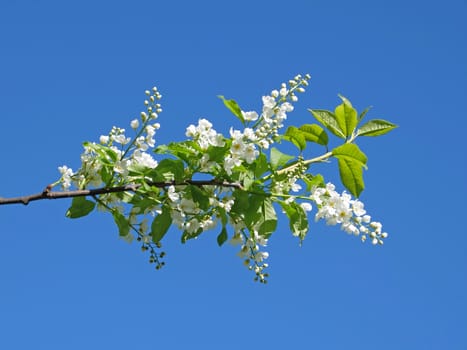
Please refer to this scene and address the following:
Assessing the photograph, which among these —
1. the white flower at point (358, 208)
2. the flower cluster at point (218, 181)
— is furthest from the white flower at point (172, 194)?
the white flower at point (358, 208)

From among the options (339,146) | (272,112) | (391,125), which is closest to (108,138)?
(272,112)

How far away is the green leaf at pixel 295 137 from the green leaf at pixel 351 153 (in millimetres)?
140

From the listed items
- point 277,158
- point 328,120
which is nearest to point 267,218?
point 277,158

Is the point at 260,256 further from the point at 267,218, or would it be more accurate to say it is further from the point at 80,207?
the point at 80,207

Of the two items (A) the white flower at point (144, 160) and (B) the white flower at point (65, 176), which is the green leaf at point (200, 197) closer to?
(A) the white flower at point (144, 160)

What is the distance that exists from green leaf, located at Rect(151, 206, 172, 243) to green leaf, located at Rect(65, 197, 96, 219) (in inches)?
10.4

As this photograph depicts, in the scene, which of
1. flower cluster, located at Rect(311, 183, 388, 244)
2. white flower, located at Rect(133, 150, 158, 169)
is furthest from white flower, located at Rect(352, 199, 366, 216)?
white flower, located at Rect(133, 150, 158, 169)

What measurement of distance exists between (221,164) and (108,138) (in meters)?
0.47

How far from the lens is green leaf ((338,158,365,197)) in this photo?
2189 millimetres

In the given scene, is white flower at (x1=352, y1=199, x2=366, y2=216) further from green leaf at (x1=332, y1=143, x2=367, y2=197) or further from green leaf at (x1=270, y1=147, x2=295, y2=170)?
green leaf at (x1=270, y1=147, x2=295, y2=170)

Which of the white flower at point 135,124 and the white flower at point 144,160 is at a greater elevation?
the white flower at point 135,124

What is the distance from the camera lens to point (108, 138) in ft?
7.06

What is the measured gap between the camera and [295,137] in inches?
88.4

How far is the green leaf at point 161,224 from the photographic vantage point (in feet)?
7.03
